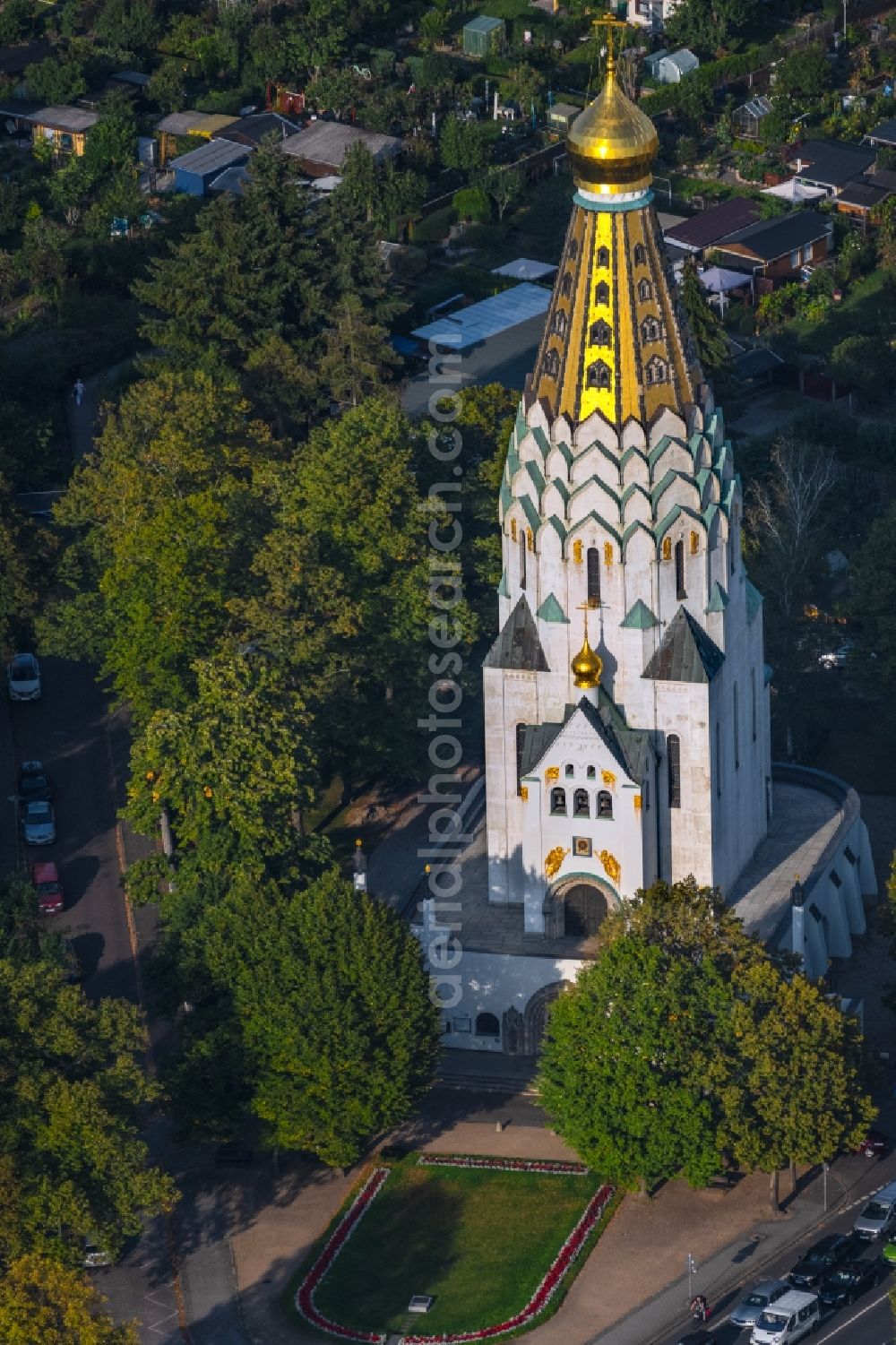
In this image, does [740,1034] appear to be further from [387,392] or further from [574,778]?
[387,392]

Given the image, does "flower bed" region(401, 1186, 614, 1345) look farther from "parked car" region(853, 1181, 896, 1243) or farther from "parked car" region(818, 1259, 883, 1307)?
"parked car" region(853, 1181, 896, 1243)

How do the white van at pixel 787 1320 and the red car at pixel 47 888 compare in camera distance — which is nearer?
the white van at pixel 787 1320

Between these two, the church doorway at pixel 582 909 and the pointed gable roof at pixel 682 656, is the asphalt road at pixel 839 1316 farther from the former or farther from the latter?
the pointed gable roof at pixel 682 656

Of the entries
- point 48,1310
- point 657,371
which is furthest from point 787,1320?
point 657,371

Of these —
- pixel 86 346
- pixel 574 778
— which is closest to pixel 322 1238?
pixel 574 778

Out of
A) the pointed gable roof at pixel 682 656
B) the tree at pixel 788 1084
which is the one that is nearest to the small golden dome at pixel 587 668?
the pointed gable roof at pixel 682 656

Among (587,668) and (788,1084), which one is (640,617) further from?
(788,1084)
